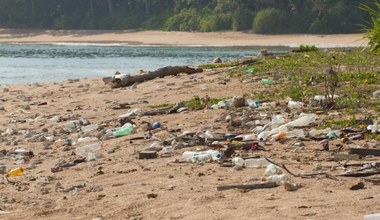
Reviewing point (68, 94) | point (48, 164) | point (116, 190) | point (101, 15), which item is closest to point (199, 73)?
point (68, 94)

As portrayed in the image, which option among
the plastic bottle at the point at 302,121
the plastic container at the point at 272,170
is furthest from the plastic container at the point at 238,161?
the plastic bottle at the point at 302,121

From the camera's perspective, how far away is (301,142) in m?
7.79

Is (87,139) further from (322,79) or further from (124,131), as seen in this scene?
(322,79)

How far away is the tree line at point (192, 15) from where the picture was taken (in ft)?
201

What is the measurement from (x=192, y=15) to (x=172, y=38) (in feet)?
21.0

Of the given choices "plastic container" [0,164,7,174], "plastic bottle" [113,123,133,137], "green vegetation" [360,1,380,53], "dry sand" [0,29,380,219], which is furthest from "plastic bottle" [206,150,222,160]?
"green vegetation" [360,1,380,53]

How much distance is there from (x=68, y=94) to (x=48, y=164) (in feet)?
27.7

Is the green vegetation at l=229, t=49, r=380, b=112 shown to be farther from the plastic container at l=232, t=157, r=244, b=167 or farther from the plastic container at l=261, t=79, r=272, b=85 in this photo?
the plastic container at l=232, t=157, r=244, b=167

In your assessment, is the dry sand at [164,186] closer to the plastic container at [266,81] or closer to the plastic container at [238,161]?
the plastic container at [238,161]

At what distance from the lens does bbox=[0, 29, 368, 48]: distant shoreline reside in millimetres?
55812

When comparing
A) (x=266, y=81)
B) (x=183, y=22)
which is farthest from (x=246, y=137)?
(x=183, y=22)

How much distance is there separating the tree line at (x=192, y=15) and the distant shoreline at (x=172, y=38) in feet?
5.10

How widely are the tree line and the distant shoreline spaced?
61.2 inches

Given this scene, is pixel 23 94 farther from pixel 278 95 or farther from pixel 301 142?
pixel 301 142
